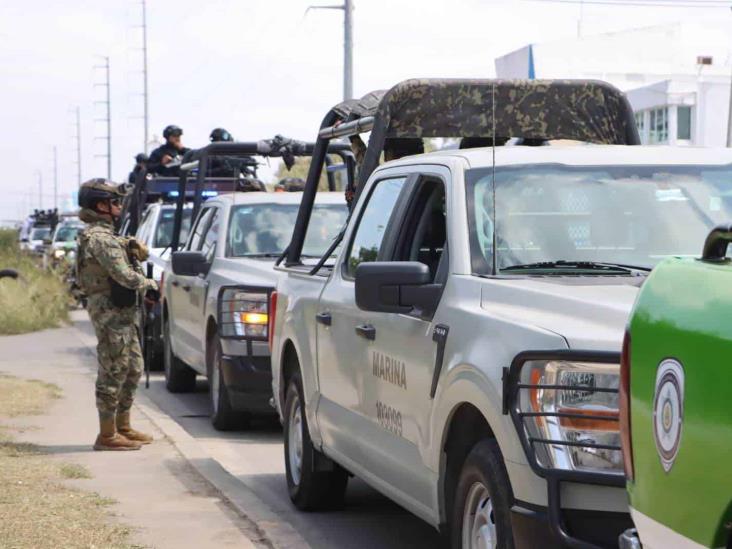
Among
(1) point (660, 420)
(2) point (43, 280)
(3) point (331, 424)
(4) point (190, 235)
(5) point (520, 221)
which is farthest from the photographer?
(2) point (43, 280)

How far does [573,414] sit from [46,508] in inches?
156

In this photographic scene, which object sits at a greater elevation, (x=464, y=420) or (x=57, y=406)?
(x=464, y=420)

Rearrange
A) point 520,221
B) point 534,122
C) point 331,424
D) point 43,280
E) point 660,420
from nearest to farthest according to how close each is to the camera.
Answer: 1. point 660,420
2. point 520,221
3. point 331,424
4. point 534,122
5. point 43,280

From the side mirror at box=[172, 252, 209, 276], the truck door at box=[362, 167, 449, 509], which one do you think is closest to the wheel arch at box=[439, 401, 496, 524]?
the truck door at box=[362, 167, 449, 509]

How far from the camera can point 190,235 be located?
571 inches

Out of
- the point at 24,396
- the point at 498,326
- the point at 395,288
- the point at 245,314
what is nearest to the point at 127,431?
the point at 245,314

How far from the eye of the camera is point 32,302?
24.7 metres

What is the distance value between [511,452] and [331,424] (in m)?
2.73

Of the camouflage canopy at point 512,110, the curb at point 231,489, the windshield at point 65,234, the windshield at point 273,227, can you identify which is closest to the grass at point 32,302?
the windshield at point 273,227

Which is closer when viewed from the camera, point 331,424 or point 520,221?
point 520,221

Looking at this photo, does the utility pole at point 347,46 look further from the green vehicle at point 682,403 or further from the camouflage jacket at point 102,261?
the green vehicle at point 682,403

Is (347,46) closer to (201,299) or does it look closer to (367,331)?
(201,299)

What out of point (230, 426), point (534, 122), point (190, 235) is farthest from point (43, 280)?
point (534, 122)

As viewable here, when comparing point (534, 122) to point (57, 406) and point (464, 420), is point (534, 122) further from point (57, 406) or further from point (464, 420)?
point (57, 406)
